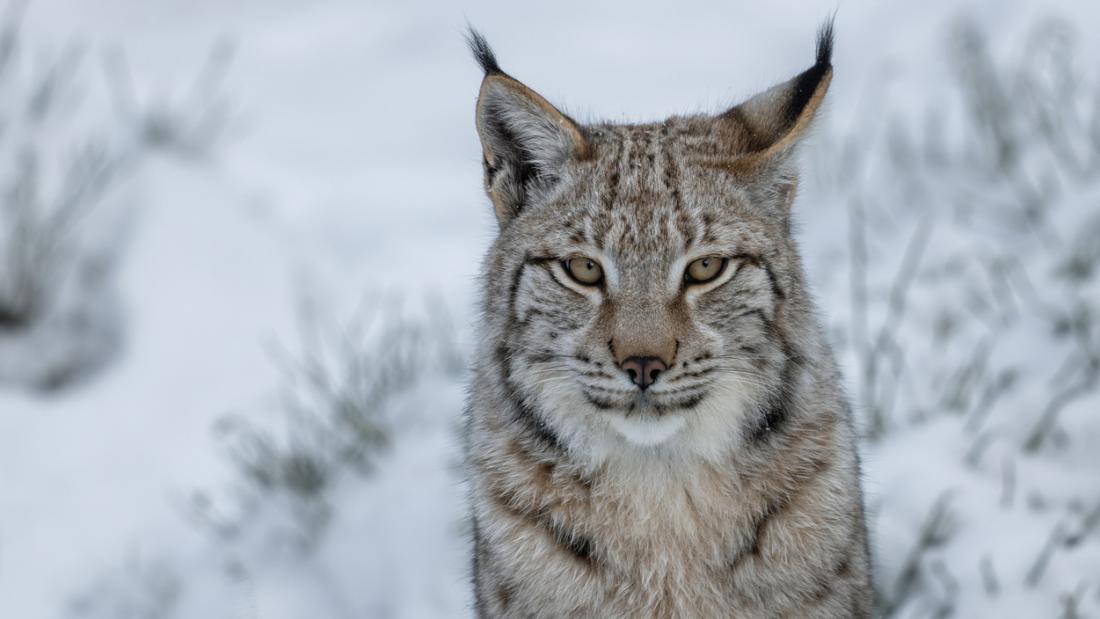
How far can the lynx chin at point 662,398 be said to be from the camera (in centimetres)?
318

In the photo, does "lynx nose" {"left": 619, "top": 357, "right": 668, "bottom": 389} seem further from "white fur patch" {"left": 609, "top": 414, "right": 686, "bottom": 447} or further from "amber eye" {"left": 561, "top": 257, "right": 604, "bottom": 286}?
"amber eye" {"left": 561, "top": 257, "right": 604, "bottom": 286}

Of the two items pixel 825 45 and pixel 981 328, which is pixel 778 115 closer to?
pixel 825 45

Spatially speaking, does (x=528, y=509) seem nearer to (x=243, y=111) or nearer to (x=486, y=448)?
(x=486, y=448)

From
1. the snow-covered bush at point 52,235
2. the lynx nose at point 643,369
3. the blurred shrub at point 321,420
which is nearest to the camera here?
the lynx nose at point 643,369

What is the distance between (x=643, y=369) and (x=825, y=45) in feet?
3.03

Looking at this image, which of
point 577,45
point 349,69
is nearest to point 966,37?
point 577,45

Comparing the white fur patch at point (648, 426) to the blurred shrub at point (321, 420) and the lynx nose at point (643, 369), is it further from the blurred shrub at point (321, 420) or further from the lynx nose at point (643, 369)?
the blurred shrub at point (321, 420)

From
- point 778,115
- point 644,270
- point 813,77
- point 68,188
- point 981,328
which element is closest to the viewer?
point 644,270

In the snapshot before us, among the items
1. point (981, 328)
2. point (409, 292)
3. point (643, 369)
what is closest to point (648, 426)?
point (643, 369)

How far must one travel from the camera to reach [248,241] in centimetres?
657

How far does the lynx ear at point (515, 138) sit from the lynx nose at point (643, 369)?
61 centimetres

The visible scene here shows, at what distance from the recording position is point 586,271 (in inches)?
127

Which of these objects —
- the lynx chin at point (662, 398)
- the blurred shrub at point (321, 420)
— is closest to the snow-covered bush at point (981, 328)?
the lynx chin at point (662, 398)

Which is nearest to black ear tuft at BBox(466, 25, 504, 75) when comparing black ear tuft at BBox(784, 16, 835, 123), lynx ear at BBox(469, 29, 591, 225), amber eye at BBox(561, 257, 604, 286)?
lynx ear at BBox(469, 29, 591, 225)
